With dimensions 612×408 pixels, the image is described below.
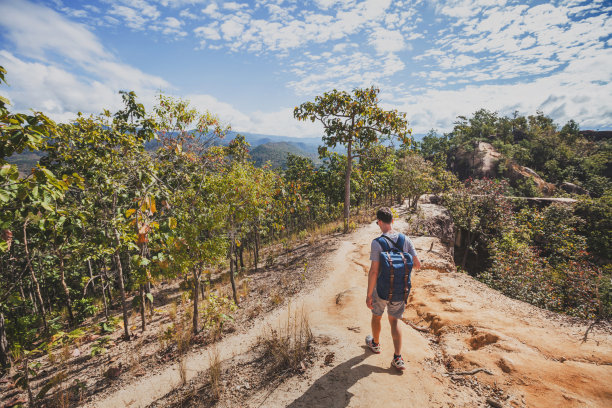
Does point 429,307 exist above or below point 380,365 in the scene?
below

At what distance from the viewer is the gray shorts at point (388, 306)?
3.88m

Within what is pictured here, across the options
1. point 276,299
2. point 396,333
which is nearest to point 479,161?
point 276,299

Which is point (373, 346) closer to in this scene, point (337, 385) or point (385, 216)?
point (337, 385)

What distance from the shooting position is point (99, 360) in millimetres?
6789

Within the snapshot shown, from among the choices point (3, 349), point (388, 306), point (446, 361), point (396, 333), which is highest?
point (388, 306)

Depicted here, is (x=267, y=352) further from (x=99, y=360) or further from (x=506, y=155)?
(x=506, y=155)

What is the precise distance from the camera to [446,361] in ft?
14.4

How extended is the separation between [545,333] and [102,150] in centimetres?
1122

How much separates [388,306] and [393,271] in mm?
728

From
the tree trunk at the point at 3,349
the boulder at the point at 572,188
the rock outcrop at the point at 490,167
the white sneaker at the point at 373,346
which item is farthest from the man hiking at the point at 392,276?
the boulder at the point at 572,188

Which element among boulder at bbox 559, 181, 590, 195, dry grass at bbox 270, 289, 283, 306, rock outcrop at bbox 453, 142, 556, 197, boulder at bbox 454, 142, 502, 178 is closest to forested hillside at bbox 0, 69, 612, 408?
dry grass at bbox 270, 289, 283, 306

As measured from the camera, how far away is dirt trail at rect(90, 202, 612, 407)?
3428 millimetres

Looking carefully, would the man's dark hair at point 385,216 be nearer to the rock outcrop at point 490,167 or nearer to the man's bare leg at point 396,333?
the man's bare leg at point 396,333

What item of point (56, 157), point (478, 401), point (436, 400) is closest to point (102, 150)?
point (56, 157)
